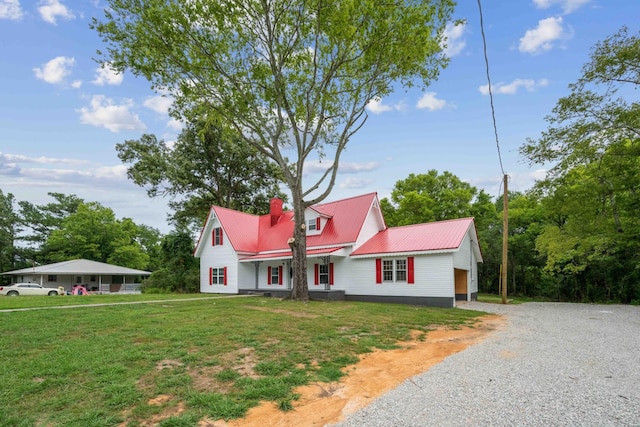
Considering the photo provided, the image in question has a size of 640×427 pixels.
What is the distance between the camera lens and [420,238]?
1800 centimetres

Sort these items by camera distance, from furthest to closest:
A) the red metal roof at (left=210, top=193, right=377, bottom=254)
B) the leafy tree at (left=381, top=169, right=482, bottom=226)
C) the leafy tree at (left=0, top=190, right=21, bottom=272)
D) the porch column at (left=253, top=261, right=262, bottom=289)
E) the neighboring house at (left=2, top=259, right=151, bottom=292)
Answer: the leafy tree at (left=0, top=190, right=21, bottom=272)
the neighboring house at (left=2, top=259, right=151, bottom=292)
the leafy tree at (left=381, top=169, right=482, bottom=226)
the porch column at (left=253, top=261, right=262, bottom=289)
the red metal roof at (left=210, top=193, right=377, bottom=254)

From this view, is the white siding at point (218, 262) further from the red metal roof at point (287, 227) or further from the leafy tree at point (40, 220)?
the leafy tree at point (40, 220)

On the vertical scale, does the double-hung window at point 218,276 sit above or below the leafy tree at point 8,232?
below

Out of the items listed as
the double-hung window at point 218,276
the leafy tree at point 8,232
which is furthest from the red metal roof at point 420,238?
the leafy tree at point 8,232

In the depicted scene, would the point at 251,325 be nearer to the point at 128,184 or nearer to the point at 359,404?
the point at 359,404

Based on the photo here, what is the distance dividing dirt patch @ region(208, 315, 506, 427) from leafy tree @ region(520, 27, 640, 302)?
46.2 feet

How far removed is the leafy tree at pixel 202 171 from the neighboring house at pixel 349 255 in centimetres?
751

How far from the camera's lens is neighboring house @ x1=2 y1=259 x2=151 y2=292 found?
31766mm

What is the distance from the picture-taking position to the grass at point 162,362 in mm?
4113

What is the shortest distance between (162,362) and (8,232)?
50.4 meters

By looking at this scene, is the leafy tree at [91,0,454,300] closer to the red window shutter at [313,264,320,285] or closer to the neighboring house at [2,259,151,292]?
the red window shutter at [313,264,320,285]

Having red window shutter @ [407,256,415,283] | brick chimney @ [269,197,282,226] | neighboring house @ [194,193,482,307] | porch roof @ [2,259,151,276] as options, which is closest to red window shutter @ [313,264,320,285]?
neighboring house @ [194,193,482,307]

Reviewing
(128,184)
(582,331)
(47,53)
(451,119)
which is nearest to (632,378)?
(582,331)

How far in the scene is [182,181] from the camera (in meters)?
29.6
